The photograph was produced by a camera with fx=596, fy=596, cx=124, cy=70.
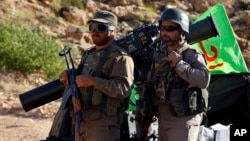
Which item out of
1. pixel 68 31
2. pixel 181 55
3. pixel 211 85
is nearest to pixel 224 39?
pixel 211 85

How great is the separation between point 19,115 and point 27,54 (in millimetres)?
3456

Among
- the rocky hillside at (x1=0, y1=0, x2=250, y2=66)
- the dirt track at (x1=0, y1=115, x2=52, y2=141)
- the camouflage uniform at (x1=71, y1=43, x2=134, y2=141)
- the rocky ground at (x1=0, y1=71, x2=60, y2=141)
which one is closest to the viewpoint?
the camouflage uniform at (x1=71, y1=43, x2=134, y2=141)

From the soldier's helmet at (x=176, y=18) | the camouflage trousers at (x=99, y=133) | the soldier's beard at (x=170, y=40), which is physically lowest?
the camouflage trousers at (x=99, y=133)

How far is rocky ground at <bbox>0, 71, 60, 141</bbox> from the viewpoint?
28.4ft

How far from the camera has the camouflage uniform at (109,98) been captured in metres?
4.06

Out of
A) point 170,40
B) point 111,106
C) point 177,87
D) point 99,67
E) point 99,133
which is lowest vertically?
point 99,133

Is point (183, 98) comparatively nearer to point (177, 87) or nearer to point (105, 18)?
point (177, 87)

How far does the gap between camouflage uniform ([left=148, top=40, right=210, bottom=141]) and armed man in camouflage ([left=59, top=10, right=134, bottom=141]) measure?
0.72 feet

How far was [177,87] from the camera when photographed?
403cm

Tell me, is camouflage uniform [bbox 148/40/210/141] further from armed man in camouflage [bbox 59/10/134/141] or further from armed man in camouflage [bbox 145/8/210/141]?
armed man in camouflage [bbox 59/10/134/141]

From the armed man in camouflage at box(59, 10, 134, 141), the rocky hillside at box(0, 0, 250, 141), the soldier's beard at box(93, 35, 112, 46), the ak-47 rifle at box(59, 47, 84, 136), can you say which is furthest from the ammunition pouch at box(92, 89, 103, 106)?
the rocky hillside at box(0, 0, 250, 141)

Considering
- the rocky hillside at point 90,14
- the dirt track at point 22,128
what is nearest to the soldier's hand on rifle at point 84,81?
the dirt track at point 22,128

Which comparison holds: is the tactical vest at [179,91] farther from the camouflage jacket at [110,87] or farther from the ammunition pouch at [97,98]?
the ammunition pouch at [97,98]

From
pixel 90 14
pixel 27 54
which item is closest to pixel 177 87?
pixel 27 54
